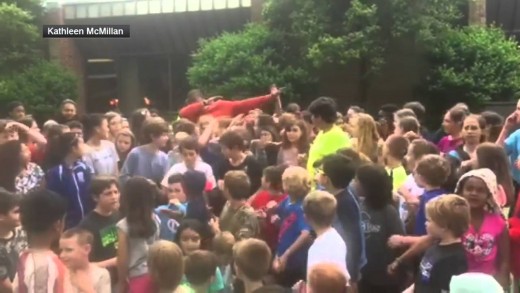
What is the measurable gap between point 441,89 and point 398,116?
11708 millimetres

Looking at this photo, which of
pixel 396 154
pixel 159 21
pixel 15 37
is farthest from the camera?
pixel 159 21

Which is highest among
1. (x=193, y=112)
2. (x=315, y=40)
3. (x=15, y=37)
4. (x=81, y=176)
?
(x=15, y=37)

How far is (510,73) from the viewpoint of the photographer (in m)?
18.5

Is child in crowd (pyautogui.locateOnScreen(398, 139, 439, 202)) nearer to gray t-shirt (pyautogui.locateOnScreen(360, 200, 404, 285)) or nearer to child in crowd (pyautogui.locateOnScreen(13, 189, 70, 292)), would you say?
gray t-shirt (pyautogui.locateOnScreen(360, 200, 404, 285))

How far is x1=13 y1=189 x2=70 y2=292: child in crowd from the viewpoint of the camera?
12.1 feet

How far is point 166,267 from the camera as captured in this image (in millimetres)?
3926

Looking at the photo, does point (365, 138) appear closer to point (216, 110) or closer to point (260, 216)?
point (260, 216)

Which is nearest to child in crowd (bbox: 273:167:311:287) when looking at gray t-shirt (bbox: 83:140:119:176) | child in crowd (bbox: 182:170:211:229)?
child in crowd (bbox: 182:170:211:229)

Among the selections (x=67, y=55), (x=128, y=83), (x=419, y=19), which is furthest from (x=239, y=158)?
(x=67, y=55)

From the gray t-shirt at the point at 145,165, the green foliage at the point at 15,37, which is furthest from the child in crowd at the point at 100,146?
the green foliage at the point at 15,37

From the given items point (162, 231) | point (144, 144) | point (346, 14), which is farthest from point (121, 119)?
point (346, 14)

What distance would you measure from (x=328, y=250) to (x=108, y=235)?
54.4 inches

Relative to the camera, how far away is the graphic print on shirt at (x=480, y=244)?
4605 millimetres

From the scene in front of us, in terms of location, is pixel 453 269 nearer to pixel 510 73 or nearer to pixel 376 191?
pixel 376 191
